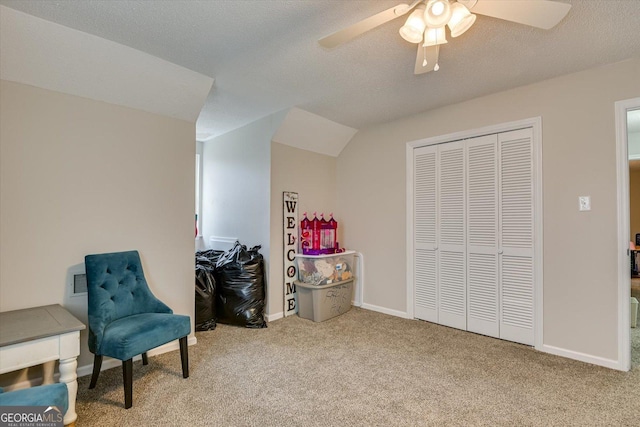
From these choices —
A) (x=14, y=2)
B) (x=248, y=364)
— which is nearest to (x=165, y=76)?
(x=14, y=2)

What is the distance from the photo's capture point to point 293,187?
154 inches

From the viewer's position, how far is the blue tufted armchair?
6.36ft

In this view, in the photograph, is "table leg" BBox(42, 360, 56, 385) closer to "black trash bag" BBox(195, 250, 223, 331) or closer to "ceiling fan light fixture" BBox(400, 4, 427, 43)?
"black trash bag" BBox(195, 250, 223, 331)

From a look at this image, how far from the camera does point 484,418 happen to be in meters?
1.84

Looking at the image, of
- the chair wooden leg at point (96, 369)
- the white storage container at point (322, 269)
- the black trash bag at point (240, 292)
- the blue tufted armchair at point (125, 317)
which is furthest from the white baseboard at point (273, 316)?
the chair wooden leg at point (96, 369)

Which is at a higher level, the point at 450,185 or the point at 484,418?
the point at 450,185

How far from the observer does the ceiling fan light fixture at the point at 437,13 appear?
1479 millimetres

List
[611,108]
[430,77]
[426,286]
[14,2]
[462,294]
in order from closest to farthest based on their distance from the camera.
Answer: [14,2]
[611,108]
[430,77]
[462,294]
[426,286]

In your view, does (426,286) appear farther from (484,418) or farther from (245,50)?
(245,50)

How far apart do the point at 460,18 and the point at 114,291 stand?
273 centimetres

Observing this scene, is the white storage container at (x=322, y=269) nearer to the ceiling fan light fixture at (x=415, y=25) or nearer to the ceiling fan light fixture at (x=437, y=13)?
the ceiling fan light fixture at (x=415, y=25)

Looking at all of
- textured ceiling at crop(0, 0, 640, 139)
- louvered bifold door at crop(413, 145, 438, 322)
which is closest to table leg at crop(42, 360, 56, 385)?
textured ceiling at crop(0, 0, 640, 139)

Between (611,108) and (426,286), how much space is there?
2.23 metres

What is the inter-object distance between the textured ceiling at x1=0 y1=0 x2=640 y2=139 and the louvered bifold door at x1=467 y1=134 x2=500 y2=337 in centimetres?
62
